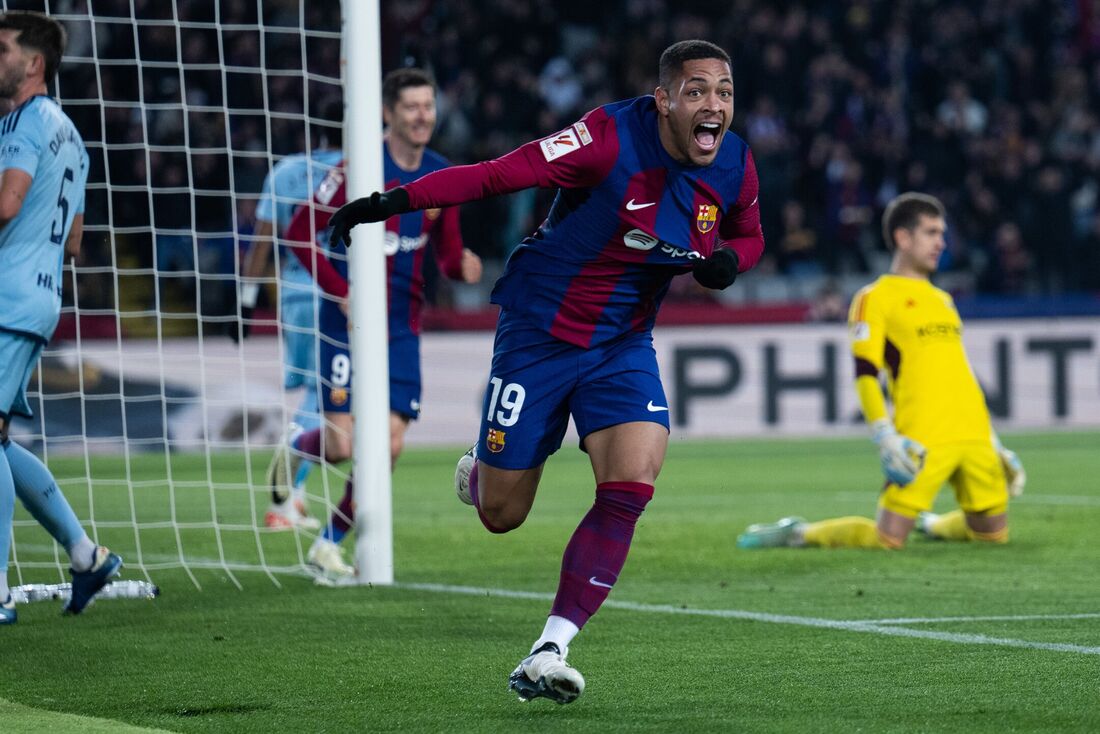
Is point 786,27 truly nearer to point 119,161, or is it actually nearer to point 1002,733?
point 119,161

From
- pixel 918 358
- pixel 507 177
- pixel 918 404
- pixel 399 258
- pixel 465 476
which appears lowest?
pixel 918 404

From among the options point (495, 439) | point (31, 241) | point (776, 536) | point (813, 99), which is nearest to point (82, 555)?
point (31, 241)

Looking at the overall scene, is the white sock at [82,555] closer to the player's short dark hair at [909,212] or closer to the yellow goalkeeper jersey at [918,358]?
the yellow goalkeeper jersey at [918,358]

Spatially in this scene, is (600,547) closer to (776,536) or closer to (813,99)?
(776,536)

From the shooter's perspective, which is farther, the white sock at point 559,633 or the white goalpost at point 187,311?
the white goalpost at point 187,311

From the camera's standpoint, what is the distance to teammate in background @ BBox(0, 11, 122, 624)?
591cm

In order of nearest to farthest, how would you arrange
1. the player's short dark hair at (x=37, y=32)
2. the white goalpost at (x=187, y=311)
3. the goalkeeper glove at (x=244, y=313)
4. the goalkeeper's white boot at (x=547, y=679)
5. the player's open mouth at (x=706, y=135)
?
1. the goalkeeper's white boot at (x=547, y=679)
2. the player's open mouth at (x=706, y=135)
3. the player's short dark hair at (x=37, y=32)
4. the white goalpost at (x=187, y=311)
5. the goalkeeper glove at (x=244, y=313)

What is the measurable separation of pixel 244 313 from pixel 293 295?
211 cm

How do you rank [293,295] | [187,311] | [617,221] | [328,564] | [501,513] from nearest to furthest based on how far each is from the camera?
[617,221] → [501,513] → [328,564] → [293,295] → [187,311]

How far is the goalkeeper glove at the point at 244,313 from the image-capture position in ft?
25.8

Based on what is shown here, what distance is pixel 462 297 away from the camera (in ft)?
61.4

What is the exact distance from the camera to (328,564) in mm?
7309

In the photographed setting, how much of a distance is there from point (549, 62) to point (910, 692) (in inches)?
708

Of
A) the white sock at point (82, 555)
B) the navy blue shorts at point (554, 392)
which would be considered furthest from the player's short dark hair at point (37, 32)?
the navy blue shorts at point (554, 392)
